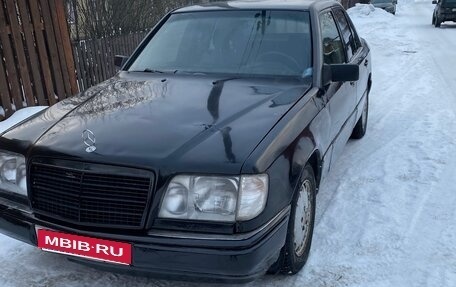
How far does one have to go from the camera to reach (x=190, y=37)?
4.09 m

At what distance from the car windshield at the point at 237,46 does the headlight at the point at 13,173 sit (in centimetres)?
144

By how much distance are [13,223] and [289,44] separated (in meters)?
2.33

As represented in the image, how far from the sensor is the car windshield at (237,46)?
12.3 feet

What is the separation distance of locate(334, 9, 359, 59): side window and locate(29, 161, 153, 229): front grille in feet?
9.96

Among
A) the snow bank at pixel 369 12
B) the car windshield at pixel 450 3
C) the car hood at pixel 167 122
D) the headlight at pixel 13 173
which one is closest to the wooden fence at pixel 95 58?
the car hood at pixel 167 122

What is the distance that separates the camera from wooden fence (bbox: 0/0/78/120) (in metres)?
6.50

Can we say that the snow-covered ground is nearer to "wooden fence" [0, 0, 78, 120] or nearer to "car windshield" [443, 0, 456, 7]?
"wooden fence" [0, 0, 78, 120]

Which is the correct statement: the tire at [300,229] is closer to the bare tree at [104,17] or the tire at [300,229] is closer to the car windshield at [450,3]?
the bare tree at [104,17]

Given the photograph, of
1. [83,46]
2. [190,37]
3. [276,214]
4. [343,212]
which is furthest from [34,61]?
[276,214]

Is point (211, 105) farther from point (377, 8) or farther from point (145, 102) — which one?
point (377, 8)

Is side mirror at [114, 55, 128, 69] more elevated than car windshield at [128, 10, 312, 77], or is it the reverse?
car windshield at [128, 10, 312, 77]

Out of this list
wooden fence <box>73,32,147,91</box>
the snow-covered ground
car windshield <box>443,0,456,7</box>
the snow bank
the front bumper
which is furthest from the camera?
the snow bank

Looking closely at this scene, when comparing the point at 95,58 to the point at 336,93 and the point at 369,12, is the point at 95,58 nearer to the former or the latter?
the point at 336,93

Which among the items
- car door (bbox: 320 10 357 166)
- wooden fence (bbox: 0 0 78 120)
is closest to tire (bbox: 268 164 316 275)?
car door (bbox: 320 10 357 166)
